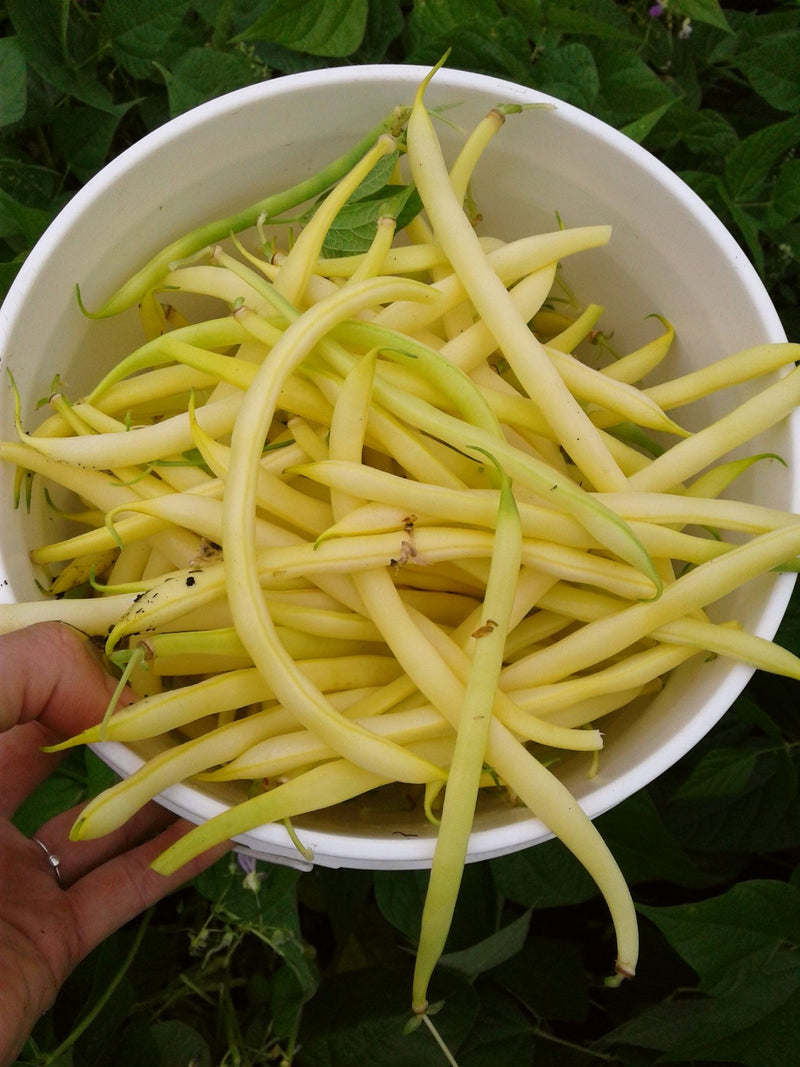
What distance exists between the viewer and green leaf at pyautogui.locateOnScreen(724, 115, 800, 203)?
91cm

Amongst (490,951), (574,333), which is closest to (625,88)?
(574,333)

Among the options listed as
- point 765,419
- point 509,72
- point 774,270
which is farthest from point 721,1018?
point 509,72

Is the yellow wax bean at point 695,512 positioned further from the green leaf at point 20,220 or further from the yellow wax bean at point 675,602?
the green leaf at point 20,220

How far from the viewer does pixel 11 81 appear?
823mm

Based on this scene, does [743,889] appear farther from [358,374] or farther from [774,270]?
[774,270]

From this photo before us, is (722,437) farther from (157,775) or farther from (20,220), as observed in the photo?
(20,220)

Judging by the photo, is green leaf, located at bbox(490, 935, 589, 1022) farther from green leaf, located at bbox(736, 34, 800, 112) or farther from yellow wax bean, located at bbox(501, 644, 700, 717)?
green leaf, located at bbox(736, 34, 800, 112)

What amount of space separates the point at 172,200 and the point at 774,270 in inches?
28.3

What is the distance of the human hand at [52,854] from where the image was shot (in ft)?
2.02

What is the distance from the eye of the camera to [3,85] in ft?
2.70

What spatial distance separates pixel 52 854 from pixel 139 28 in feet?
2.73

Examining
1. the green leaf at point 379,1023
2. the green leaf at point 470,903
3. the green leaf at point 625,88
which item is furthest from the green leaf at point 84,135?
the green leaf at point 379,1023

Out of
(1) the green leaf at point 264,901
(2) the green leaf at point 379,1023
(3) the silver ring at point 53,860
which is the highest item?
(3) the silver ring at point 53,860

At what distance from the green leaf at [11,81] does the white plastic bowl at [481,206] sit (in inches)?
7.6
